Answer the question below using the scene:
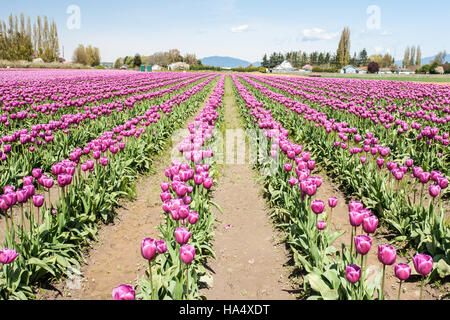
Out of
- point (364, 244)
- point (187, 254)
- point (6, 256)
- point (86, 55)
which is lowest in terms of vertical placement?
point (6, 256)

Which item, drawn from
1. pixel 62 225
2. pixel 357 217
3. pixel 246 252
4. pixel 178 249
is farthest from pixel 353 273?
pixel 62 225

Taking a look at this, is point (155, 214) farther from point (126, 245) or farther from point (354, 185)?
point (354, 185)

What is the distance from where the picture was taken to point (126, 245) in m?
4.83

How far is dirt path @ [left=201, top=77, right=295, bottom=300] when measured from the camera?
3891 mm

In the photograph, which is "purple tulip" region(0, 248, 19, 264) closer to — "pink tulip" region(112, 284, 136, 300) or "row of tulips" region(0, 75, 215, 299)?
"row of tulips" region(0, 75, 215, 299)

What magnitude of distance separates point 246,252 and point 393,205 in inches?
95.4

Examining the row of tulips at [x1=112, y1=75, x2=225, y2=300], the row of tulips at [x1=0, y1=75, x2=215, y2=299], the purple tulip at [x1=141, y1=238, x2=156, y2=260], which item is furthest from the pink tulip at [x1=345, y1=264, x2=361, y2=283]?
the row of tulips at [x1=0, y1=75, x2=215, y2=299]

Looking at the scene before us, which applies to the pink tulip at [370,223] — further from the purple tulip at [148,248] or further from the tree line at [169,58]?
the tree line at [169,58]

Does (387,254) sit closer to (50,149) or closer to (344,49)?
(50,149)

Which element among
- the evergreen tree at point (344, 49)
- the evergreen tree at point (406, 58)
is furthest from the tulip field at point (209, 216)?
the evergreen tree at point (406, 58)

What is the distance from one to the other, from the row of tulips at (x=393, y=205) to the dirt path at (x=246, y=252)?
5.77ft

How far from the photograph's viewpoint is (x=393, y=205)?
5.17 metres

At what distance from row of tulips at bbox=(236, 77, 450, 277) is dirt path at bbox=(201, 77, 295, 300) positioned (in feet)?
5.77

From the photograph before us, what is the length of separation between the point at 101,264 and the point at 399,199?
4554 millimetres
